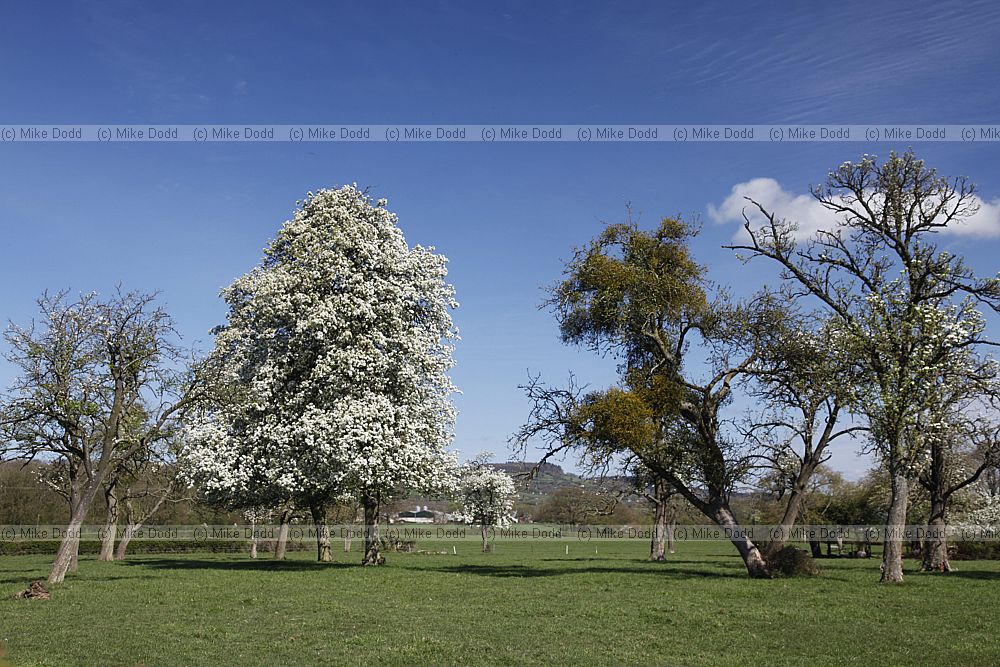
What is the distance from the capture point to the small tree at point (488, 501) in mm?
91562

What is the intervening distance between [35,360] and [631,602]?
2282 cm

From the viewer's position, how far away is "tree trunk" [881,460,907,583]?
1179 inches

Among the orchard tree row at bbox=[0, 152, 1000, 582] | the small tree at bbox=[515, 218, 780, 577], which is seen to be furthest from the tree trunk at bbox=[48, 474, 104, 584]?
the small tree at bbox=[515, 218, 780, 577]

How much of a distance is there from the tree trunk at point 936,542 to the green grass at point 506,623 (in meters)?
9.91

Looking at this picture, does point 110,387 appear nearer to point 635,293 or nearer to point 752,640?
point 635,293

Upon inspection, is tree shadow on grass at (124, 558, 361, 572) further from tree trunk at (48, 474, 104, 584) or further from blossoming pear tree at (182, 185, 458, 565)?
tree trunk at (48, 474, 104, 584)

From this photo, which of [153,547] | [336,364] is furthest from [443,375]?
[153,547]

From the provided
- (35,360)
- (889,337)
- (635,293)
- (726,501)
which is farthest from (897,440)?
(35,360)

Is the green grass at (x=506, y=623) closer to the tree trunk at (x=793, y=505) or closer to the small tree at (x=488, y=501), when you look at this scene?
the tree trunk at (x=793, y=505)

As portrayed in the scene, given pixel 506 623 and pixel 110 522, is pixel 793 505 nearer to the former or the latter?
pixel 506 623

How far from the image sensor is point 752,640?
667 inches

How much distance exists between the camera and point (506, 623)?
19.3 metres

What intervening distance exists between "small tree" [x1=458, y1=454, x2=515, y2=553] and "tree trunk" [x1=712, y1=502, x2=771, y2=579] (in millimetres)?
58140

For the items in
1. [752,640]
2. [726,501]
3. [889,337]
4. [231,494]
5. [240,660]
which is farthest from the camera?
[231,494]
